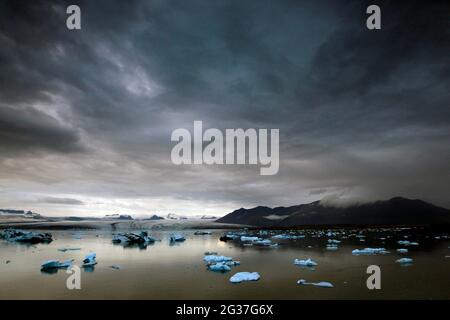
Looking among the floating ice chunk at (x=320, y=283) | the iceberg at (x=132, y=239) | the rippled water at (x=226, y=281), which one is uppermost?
the floating ice chunk at (x=320, y=283)

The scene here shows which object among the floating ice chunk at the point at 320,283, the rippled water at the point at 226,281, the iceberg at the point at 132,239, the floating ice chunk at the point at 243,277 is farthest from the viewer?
the iceberg at the point at 132,239

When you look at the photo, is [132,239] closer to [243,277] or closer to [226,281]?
A: [226,281]

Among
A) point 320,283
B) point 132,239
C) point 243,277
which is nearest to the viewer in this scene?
point 320,283

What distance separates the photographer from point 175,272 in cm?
2234

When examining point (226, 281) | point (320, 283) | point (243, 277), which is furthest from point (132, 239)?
point (320, 283)

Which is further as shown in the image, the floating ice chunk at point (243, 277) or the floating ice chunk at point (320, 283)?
the floating ice chunk at point (243, 277)

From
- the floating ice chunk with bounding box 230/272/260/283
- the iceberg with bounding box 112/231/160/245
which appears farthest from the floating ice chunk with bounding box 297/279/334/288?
the iceberg with bounding box 112/231/160/245

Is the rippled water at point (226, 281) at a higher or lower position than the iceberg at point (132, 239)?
higher

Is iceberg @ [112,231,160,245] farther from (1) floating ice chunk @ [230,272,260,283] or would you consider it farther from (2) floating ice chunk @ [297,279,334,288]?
(2) floating ice chunk @ [297,279,334,288]

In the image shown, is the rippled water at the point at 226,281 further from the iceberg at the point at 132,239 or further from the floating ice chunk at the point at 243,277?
the iceberg at the point at 132,239

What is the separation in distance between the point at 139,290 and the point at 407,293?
46.3 ft

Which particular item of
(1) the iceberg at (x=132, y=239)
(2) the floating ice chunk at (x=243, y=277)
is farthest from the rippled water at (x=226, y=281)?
(1) the iceberg at (x=132, y=239)

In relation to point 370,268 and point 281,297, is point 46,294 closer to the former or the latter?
point 281,297
